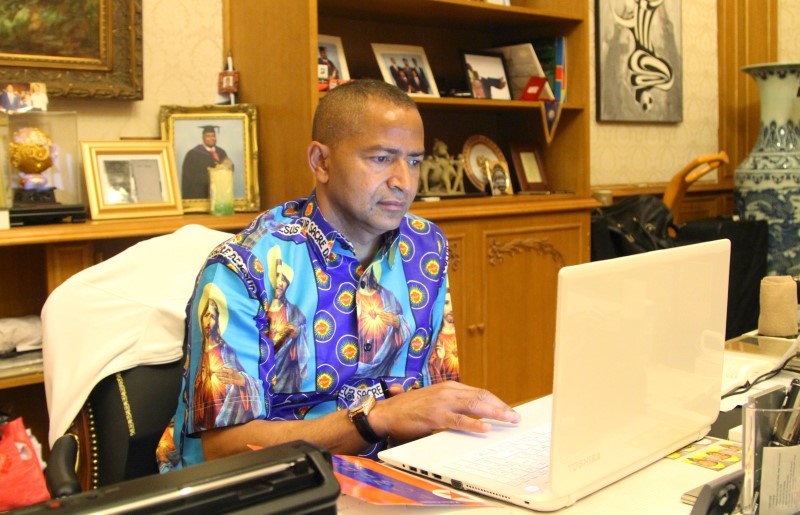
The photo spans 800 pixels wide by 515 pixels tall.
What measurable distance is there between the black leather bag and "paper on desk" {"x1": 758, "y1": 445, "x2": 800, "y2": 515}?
99.1 inches

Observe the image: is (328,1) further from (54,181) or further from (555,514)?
(555,514)

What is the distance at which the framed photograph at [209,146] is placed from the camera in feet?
8.91

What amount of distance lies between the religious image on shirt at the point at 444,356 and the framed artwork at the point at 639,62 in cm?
275

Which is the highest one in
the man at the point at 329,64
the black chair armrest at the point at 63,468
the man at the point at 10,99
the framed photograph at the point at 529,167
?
the man at the point at 329,64

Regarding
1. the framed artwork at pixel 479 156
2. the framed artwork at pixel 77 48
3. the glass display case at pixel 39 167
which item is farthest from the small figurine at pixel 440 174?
the glass display case at pixel 39 167

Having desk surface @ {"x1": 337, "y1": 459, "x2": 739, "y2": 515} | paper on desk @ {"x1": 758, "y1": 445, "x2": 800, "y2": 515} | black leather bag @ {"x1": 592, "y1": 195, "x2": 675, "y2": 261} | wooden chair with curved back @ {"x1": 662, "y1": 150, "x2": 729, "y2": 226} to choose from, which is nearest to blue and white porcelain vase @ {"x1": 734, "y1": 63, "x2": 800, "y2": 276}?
wooden chair with curved back @ {"x1": 662, "y1": 150, "x2": 729, "y2": 226}

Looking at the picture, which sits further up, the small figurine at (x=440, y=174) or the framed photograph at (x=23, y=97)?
the framed photograph at (x=23, y=97)

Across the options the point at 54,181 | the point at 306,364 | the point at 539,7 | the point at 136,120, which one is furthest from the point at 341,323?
the point at 539,7

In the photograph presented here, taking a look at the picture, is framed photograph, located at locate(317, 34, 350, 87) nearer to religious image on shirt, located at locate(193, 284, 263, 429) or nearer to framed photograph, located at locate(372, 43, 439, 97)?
framed photograph, located at locate(372, 43, 439, 97)

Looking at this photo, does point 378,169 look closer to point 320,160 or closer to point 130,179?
point 320,160

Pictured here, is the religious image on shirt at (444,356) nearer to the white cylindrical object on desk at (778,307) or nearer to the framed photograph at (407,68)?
the white cylindrical object on desk at (778,307)

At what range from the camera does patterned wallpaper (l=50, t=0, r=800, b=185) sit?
107 inches

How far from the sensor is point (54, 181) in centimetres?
242

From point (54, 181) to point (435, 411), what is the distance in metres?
1.58
